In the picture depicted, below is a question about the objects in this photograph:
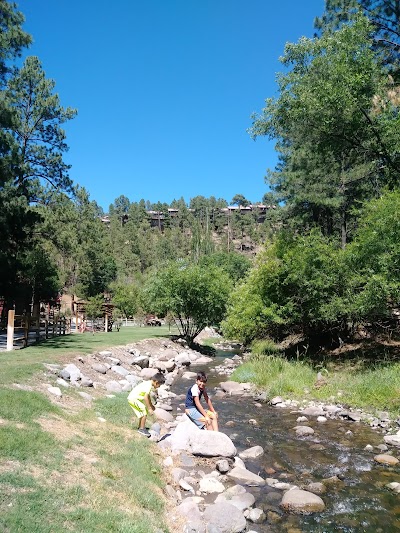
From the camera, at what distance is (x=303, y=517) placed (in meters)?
7.09

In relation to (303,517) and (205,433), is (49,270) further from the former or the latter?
(303,517)

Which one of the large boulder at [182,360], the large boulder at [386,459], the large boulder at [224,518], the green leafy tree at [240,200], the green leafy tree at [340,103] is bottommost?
the large boulder at [386,459]

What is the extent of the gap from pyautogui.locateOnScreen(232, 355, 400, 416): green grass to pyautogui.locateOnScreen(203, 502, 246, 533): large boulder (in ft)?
25.9

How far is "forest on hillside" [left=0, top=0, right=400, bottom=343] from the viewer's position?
1728cm

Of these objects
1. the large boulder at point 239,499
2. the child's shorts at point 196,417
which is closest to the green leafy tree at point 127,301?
the child's shorts at point 196,417

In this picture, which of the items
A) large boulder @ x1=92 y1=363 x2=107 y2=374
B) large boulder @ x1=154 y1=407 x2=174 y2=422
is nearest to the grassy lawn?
large boulder @ x1=154 y1=407 x2=174 y2=422

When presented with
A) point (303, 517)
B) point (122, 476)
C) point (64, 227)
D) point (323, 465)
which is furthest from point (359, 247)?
point (64, 227)

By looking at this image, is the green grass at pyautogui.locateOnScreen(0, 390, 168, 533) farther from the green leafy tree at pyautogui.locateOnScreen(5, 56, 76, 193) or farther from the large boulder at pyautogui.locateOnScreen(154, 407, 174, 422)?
the green leafy tree at pyautogui.locateOnScreen(5, 56, 76, 193)

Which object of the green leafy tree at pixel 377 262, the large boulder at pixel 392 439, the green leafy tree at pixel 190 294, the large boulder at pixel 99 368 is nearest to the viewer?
the large boulder at pixel 392 439

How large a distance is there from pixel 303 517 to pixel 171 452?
128 inches

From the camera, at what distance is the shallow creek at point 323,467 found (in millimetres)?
6957

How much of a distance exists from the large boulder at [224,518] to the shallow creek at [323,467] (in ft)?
1.51

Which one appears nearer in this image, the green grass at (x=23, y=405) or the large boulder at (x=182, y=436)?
the green grass at (x=23, y=405)

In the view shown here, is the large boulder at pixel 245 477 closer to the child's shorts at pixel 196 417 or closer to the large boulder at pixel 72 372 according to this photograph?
the child's shorts at pixel 196 417
